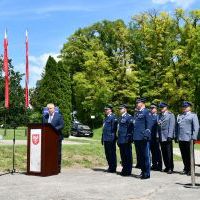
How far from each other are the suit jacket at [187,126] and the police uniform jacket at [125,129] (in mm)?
1326

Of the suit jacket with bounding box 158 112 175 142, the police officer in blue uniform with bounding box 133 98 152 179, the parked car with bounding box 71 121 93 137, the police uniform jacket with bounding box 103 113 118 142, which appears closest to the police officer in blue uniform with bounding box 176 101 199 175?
the suit jacket with bounding box 158 112 175 142

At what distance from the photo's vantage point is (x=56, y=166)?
13.9m

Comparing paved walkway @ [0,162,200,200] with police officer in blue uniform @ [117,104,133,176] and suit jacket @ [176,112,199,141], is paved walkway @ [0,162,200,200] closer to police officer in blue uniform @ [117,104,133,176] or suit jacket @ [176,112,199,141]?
police officer in blue uniform @ [117,104,133,176]

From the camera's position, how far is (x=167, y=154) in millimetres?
15008

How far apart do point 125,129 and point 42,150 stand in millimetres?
2205

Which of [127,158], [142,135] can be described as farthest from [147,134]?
[127,158]

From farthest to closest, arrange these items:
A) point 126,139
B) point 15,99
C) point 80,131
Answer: point 80,131 < point 15,99 < point 126,139

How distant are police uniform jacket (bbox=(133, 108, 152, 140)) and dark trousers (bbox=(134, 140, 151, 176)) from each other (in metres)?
0.16

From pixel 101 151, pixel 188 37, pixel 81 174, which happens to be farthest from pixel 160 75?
pixel 81 174

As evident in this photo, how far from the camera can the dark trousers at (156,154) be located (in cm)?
1567

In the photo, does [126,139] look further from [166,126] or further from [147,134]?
[166,126]

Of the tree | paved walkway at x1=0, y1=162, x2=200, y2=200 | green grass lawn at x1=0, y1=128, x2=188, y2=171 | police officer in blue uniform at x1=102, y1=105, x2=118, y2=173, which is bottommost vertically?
paved walkway at x1=0, y1=162, x2=200, y2=200

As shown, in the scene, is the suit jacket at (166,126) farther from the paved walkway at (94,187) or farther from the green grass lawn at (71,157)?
the green grass lawn at (71,157)

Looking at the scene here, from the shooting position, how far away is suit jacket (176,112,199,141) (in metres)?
13.7
